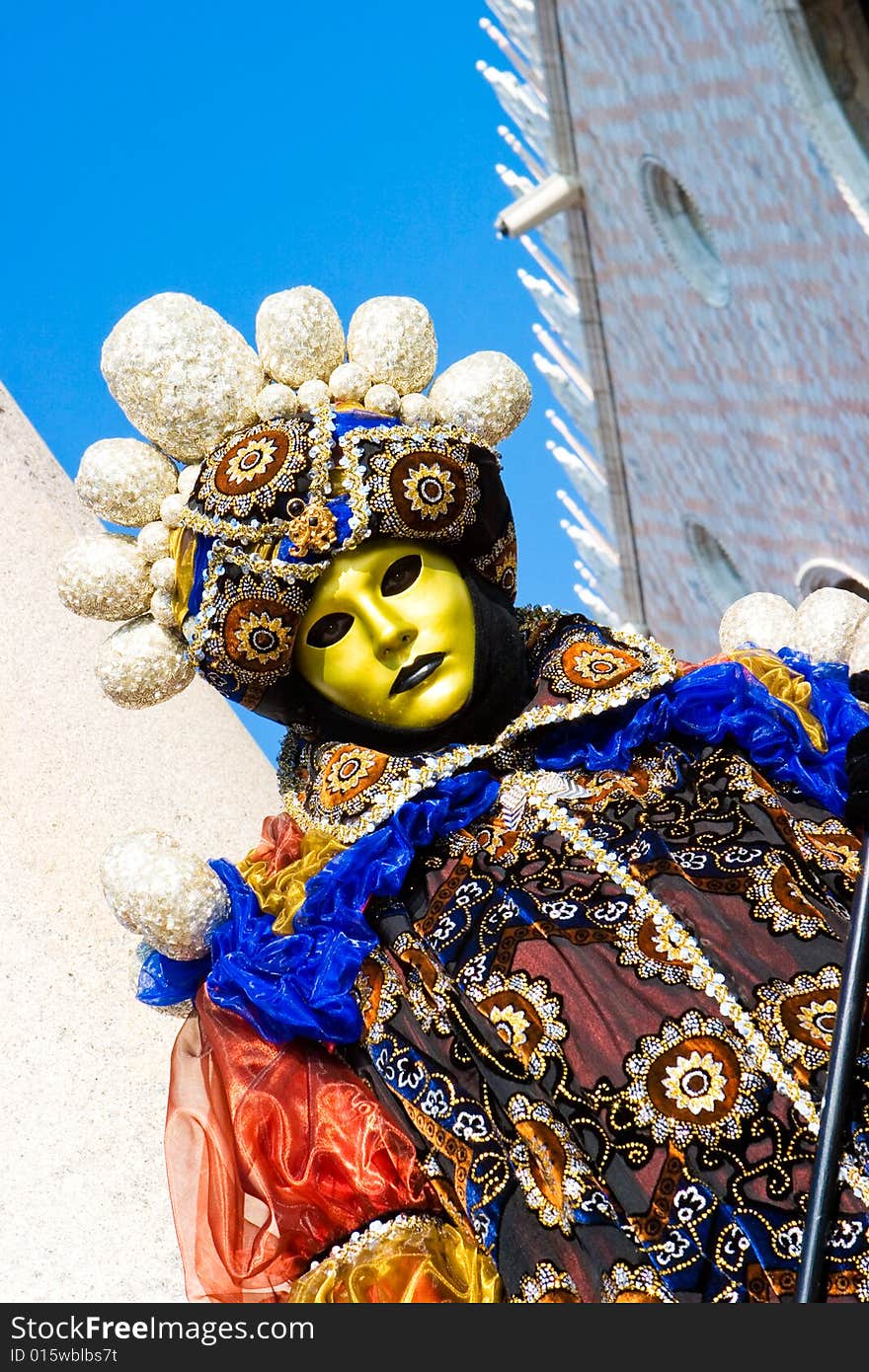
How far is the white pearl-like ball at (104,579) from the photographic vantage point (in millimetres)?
2619

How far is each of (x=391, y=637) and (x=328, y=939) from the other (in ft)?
1.55

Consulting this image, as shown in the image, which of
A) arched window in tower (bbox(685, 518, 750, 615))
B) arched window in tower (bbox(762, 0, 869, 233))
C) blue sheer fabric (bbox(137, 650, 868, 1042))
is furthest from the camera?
arched window in tower (bbox(685, 518, 750, 615))

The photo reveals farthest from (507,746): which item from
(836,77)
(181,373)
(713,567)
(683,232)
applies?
(713,567)

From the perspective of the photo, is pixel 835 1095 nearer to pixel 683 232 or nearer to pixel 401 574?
pixel 401 574

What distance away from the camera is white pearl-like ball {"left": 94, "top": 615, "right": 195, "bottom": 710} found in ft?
8.55

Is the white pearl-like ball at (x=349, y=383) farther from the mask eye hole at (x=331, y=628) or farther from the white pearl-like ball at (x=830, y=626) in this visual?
the white pearl-like ball at (x=830, y=626)

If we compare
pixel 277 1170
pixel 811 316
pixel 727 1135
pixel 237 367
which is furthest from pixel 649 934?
pixel 811 316

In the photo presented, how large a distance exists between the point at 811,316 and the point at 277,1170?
606cm

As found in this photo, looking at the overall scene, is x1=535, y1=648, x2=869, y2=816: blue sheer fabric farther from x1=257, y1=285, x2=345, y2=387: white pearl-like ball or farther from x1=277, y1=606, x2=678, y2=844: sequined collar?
x1=257, y1=285, x2=345, y2=387: white pearl-like ball

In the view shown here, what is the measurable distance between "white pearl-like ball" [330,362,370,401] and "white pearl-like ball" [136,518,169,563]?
0.36 m

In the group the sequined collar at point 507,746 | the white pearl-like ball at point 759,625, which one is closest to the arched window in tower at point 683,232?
the white pearl-like ball at point 759,625

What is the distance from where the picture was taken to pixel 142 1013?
3.05 m

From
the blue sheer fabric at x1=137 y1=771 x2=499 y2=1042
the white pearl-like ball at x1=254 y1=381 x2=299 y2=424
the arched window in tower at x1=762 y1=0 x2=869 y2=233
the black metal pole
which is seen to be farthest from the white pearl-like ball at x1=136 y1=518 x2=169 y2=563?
the arched window in tower at x1=762 y1=0 x2=869 y2=233

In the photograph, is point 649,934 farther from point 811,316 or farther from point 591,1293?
point 811,316
